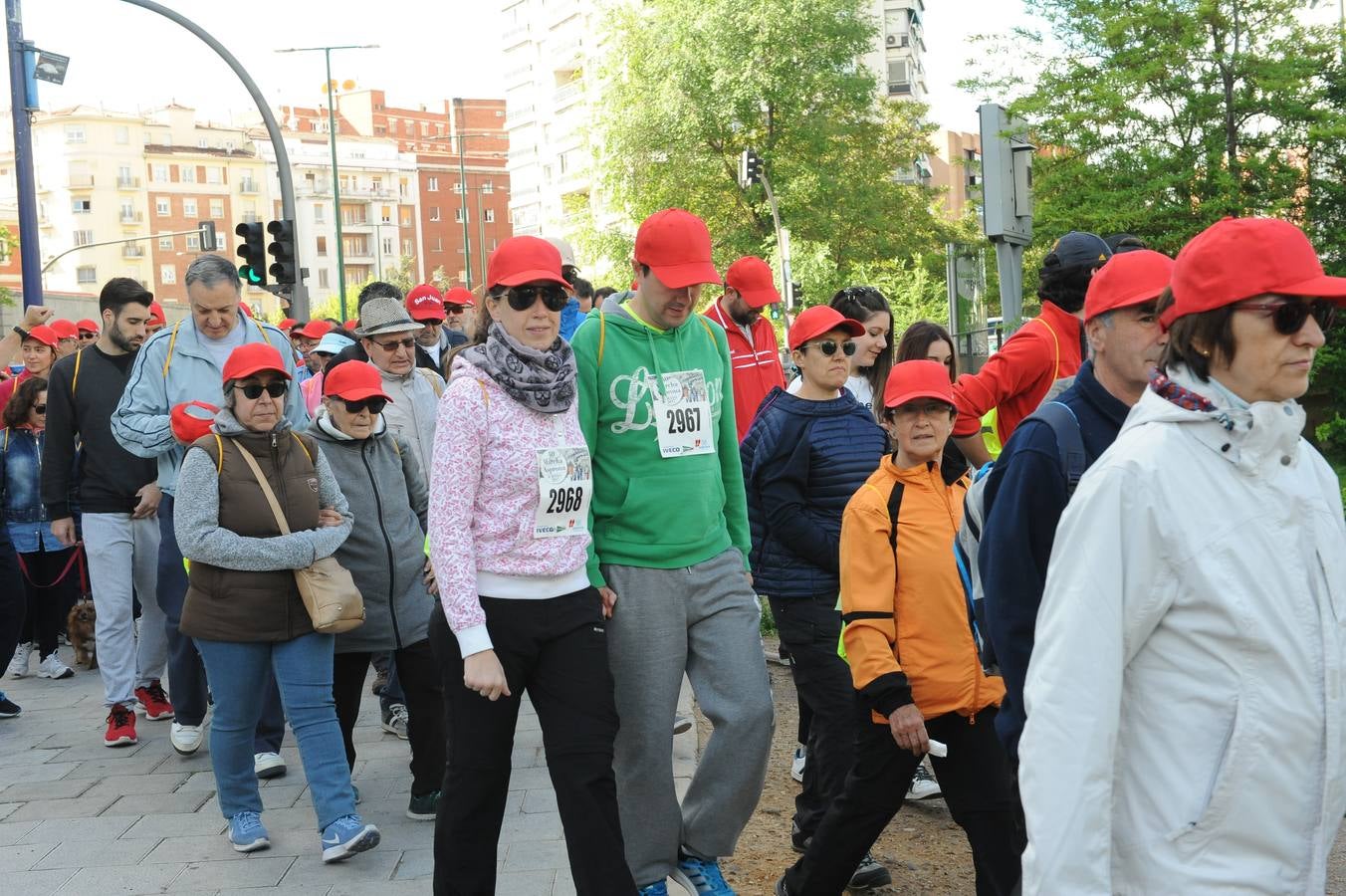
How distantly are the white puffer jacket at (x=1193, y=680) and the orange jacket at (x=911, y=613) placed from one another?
1992 mm

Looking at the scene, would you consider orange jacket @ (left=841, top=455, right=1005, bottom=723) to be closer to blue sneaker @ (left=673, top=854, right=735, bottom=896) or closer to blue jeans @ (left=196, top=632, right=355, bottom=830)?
blue sneaker @ (left=673, top=854, right=735, bottom=896)

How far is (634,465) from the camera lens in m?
4.57

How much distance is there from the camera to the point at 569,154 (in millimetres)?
95938

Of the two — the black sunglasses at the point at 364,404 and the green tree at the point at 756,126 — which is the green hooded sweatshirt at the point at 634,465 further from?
the green tree at the point at 756,126

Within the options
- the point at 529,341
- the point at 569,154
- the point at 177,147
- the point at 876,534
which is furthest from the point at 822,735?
the point at 177,147

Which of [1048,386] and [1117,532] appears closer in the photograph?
[1117,532]

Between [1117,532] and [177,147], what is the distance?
435ft

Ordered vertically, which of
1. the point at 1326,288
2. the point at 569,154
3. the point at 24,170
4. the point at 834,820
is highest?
the point at 569,154

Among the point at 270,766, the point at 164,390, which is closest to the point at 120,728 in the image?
the point at 270,766

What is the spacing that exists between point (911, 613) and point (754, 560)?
1124mm

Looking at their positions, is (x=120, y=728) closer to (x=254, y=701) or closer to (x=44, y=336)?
(x=254, y=701)

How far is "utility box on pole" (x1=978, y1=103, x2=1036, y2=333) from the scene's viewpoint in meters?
8.81

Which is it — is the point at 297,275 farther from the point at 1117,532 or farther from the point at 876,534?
the point at 1117,532

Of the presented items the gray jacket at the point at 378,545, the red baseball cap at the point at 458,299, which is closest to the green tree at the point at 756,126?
the red baseball cap at the point at 458,299
